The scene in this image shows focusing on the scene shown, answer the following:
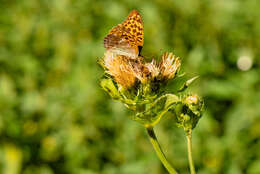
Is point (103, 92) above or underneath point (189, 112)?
underneath

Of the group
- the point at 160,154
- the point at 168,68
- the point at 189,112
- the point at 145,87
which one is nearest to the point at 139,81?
the point at 145,87

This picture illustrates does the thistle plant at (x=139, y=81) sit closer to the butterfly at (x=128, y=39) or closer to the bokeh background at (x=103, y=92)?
the butterfly at (x=128, y=39)

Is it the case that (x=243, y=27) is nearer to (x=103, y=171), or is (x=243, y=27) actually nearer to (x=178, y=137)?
(x=178, y=137)

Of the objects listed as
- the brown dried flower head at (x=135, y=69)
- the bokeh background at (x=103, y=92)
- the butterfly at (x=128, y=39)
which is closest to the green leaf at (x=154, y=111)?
the brown dried flower head at (x=135, y=69)

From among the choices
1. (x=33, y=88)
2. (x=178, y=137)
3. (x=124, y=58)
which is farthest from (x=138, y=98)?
(x=33, y=88)

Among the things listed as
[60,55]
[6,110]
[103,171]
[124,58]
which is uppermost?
[124,58]

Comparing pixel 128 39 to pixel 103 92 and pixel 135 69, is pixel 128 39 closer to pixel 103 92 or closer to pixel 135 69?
pixel 135 69
